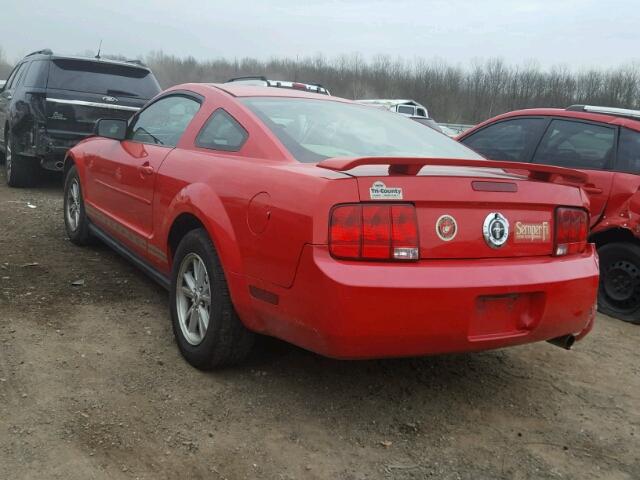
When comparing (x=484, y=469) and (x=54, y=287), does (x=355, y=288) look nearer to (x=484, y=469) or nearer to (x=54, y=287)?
(x=484, y=469)

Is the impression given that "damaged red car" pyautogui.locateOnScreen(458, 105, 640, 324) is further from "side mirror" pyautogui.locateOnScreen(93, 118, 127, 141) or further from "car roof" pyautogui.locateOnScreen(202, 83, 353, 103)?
"side mirror" pyautogui.locateOnScreen(93, 118, 127, 141)

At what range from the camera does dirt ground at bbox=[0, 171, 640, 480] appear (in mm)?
2463

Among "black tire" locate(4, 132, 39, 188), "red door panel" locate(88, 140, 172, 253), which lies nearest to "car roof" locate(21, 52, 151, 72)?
"black tire" locate(4, 132, 39, 188)

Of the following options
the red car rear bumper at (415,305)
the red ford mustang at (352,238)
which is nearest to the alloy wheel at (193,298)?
the red ford mustang at (352,238)

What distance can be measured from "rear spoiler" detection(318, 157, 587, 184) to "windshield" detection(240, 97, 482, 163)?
380 millimetres

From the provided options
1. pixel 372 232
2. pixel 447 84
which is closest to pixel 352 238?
pixel 372 232

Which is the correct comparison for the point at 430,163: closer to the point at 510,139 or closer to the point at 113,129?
the point at 113,129

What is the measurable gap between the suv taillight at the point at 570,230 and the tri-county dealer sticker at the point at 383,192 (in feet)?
2.95

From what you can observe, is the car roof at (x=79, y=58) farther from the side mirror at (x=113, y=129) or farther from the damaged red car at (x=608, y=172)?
the damaged red car at (x=608, y=172)

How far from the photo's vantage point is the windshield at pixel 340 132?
10.3 feet

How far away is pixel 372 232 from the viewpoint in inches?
96.1

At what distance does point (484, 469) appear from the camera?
252 centimetres

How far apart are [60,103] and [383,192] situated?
246 inches

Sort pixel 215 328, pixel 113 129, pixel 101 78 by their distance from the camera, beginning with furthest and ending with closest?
pixel 101 78 < pixel 113 129 < pixel 215 328
